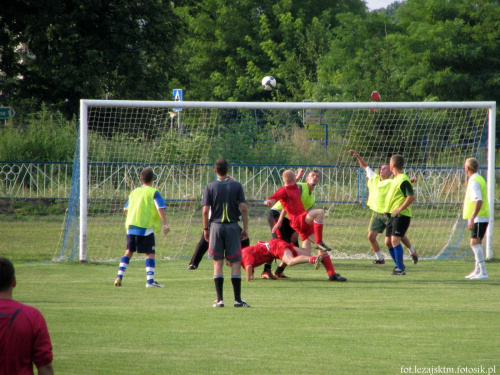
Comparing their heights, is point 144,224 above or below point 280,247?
above

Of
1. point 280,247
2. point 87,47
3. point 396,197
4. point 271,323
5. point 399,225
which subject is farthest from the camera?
point 87,47

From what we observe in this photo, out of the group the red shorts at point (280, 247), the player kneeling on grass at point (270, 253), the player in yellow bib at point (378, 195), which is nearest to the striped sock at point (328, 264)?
the player kneeling on grass at point (270, 253)

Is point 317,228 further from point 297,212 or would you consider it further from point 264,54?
point 264,54

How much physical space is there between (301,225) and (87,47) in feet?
59.7

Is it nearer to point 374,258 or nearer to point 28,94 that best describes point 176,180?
point 374,258

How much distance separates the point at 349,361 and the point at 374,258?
912cm

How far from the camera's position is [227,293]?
1020cm

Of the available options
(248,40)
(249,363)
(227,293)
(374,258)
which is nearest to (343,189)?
(374,258)

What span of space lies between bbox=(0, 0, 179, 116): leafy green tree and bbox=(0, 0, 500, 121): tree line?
0.04m

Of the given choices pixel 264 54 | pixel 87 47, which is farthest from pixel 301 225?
pixel 264 54

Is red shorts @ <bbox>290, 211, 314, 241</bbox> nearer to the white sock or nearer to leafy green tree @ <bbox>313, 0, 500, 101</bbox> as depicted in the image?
the white sock

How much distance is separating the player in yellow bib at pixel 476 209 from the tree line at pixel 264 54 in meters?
18.2

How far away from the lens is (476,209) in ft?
38.0

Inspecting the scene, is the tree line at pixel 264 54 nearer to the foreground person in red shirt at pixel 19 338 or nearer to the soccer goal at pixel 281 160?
the soccer goal at pixel 281 160
